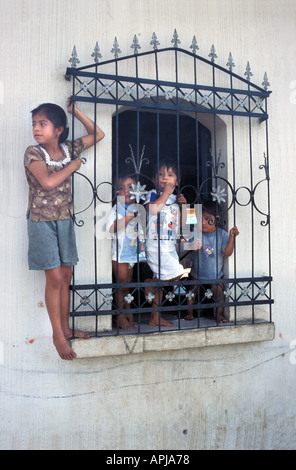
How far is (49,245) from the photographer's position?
2.61m

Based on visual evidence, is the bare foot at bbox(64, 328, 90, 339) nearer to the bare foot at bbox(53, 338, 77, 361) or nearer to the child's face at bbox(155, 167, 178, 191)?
the bare foot at bbox(53, 338, 77, 361)

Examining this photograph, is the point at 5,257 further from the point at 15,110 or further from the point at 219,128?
the point at 219,128

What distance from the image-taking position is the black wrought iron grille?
284 centimetres

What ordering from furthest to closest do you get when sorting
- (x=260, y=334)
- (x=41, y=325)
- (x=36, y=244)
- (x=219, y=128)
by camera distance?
(x=219, y=128), (x=260, y=334), (x=41, y=325), (x=36, y=244)

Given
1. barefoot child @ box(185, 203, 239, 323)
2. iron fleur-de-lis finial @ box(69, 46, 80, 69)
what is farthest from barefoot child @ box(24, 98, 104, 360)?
barefoot child @ box(185, 203, 239, 323)

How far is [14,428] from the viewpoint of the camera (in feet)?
8.98

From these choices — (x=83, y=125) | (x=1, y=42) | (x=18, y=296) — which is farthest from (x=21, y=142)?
(x=18, y=296)

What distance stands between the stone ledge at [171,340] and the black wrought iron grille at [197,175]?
0.08 metres

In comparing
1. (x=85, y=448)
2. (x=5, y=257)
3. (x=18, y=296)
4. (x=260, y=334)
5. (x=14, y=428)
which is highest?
(x=5, y=257)

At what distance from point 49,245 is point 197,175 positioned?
46.2 inches

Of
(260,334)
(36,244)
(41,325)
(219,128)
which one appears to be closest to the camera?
(36,244)

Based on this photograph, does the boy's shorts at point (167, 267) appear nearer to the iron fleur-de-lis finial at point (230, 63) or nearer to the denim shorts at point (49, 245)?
the denim shorts at point (49, 245)

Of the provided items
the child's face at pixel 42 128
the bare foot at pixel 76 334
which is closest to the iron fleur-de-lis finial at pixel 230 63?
the child's face at pixel 42 128

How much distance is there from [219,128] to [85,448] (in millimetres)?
2664
